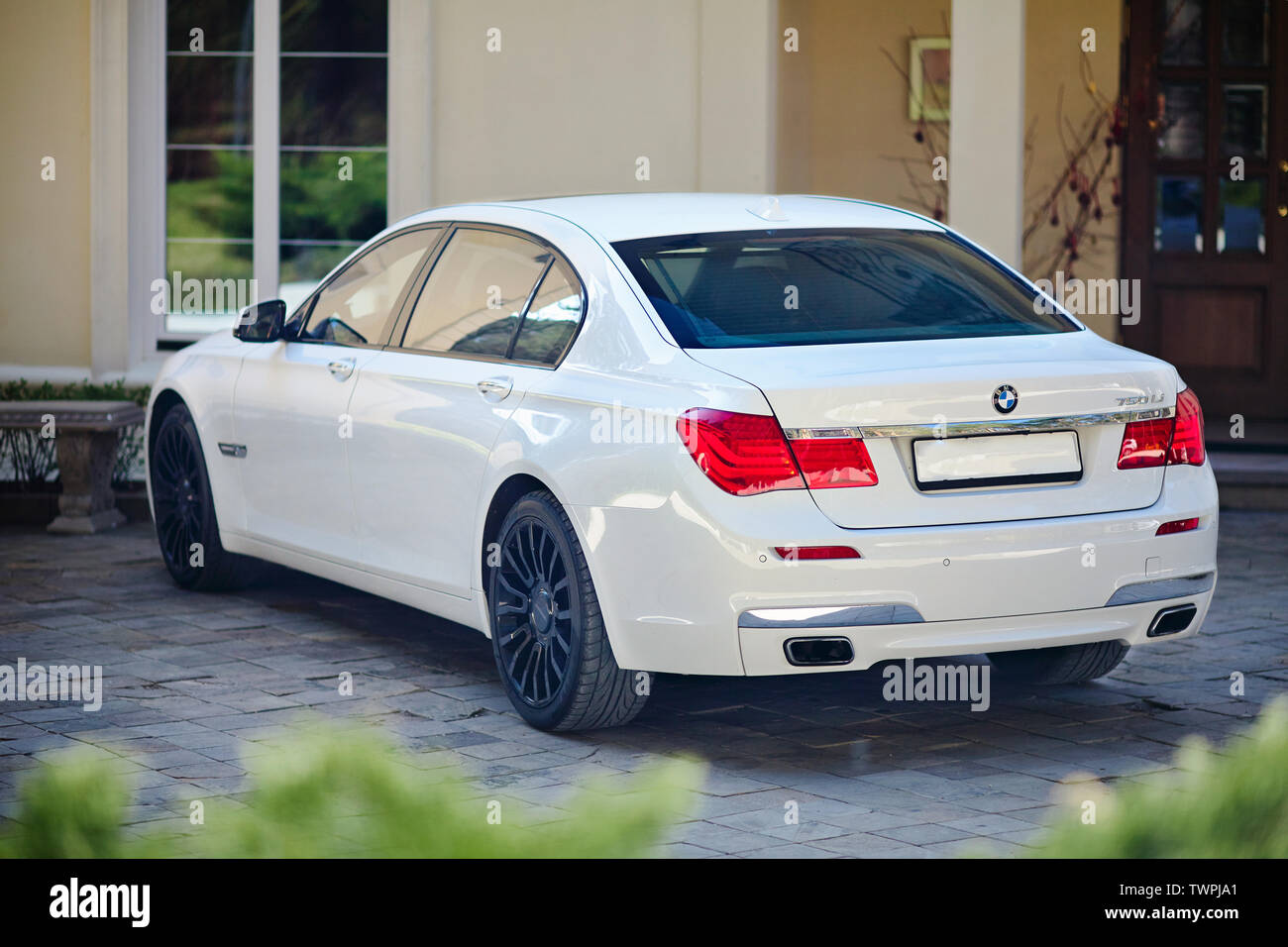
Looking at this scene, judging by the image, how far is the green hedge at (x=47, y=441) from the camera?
33.7ft

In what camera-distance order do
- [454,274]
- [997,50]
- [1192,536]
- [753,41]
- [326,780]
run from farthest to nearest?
[753,41]
[997,50]
[454,274]
[1192,536]
[326,780]

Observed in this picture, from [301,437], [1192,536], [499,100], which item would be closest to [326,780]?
[1192,536]

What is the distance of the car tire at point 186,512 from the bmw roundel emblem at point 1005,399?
3.84 m

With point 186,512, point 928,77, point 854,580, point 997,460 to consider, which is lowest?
point 186,512

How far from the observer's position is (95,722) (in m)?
5.73

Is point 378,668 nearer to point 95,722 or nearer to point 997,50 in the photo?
point 95,722

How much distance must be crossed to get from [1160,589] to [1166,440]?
42cm

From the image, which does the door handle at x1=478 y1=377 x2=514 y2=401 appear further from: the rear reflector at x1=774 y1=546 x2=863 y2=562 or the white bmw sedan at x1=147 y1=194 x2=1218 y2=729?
the rear reflector at x1=774 y1=546 x2=863 y2=562

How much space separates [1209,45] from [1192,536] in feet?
24.7

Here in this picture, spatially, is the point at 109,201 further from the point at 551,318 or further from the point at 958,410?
the point at 958,410

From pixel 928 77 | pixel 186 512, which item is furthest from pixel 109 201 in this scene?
pixel 928 77

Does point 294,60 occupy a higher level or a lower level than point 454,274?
higher

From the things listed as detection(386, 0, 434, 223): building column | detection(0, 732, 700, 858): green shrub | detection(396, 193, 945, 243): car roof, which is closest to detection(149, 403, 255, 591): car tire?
detection(396, 193, 945, 243): car roof

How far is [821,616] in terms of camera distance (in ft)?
15.8
